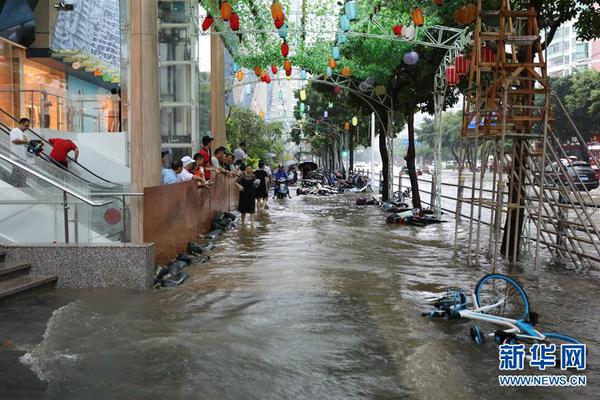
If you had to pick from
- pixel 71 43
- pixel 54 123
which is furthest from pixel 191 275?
pixel 71 43

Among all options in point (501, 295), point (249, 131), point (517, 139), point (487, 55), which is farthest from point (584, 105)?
point (501, 295)

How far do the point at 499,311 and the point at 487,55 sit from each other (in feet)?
18.0

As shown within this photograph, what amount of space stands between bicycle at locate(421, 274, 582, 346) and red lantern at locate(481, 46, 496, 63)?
4994 millimetres

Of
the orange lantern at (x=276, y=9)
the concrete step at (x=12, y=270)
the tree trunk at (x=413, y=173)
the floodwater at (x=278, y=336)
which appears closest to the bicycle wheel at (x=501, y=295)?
the floodwater at (x=278, y=336)

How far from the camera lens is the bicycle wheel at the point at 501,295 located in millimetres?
6930

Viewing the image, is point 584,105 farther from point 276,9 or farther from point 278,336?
point 278,336

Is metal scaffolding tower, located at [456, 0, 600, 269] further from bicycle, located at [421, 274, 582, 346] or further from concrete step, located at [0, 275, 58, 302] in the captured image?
concrete step, located at [0, 275, 58, 302]

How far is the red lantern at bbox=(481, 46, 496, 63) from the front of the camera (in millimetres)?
11070

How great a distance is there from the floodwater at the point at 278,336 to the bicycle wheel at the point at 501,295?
33 centimetres

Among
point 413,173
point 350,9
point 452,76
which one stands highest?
point 350,9

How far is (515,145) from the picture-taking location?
1054 centimetres

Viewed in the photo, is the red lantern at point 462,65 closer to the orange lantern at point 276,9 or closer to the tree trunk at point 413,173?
the orange lantern at point 276,9

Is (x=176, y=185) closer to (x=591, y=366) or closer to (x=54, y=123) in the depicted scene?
(x=591, y=366)

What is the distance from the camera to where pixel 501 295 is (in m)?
7.21
